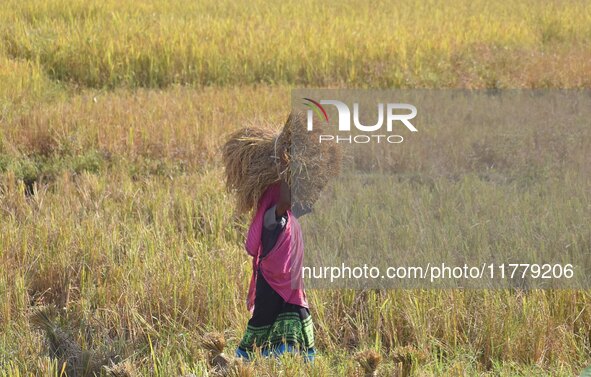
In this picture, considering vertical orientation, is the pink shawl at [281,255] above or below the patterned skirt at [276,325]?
above

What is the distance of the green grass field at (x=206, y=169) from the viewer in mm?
3553

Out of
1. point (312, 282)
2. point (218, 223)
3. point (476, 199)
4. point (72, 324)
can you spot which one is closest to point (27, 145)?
point (218, 223)

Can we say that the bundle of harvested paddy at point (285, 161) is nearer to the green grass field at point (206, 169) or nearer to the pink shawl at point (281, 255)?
the pink shawl at point (281, 255)

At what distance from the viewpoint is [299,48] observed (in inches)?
343

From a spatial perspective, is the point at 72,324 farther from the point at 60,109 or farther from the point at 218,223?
the point at 60,109

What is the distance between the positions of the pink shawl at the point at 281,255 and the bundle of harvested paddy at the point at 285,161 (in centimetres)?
5

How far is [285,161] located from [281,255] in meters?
0.32

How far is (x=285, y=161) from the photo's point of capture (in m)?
2.95

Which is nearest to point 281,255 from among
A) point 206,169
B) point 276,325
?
point 276,325

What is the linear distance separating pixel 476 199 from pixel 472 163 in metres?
1.19

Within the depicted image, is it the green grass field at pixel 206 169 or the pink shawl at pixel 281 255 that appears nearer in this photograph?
the pink shawl at pixel 281 255

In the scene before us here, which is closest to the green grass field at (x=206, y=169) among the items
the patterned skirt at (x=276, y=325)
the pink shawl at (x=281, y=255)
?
the patterned skirt at (x=276, y=325)

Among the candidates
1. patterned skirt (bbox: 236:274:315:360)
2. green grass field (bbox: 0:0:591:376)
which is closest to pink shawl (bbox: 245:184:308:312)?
patterned skirt (bbox: 236:274:315:360)

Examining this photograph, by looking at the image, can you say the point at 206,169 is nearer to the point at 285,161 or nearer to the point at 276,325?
the point at 276,325
